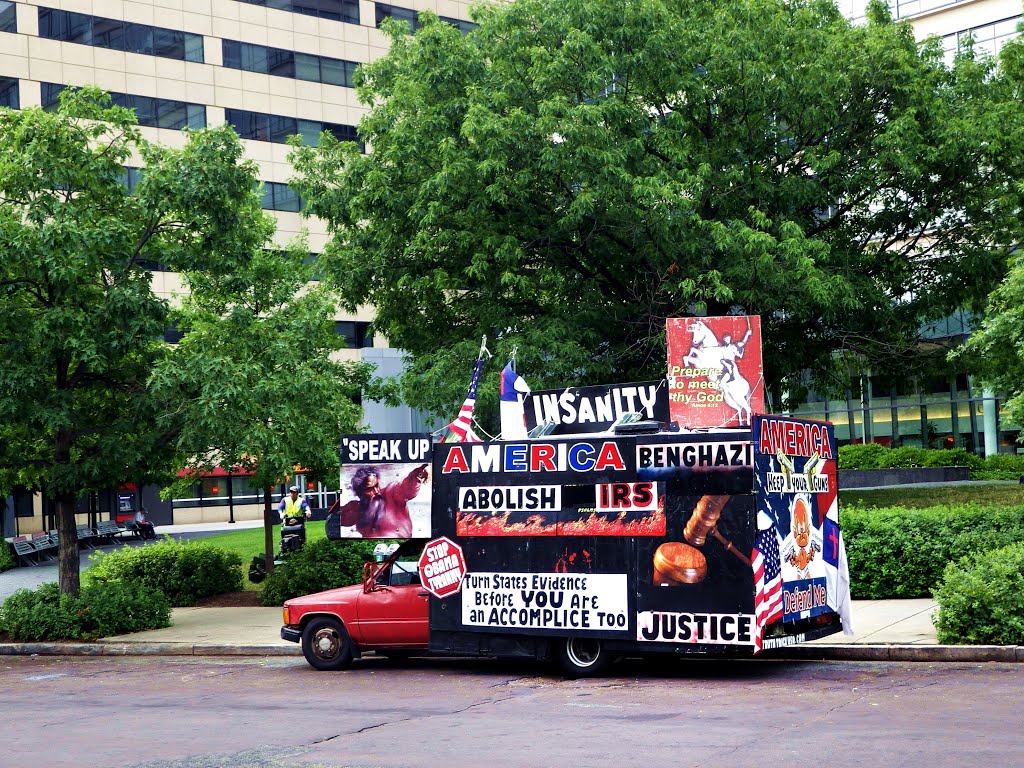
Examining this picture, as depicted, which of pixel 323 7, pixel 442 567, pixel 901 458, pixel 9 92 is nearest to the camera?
pixel 442 567

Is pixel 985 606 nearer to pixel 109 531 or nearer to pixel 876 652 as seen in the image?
pixel 876 652

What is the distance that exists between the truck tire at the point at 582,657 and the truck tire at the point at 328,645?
9.42 feet

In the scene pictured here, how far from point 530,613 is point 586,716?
2640mm

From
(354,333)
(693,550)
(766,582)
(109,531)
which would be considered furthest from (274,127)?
(766,582)

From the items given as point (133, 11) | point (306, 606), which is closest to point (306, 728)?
point (306, 606)

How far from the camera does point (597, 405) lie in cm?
1383

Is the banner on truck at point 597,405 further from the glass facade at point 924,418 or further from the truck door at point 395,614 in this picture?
the glass facade at point 924,418

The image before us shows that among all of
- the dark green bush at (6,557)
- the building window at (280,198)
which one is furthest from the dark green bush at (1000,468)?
the building window at (280,198)

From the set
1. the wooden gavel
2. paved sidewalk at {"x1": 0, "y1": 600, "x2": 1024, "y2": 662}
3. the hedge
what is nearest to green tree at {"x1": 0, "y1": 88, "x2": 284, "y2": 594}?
paved sidewalk at {"x1": 0, "y1": 600, "x2": 1024, "y2": 662}

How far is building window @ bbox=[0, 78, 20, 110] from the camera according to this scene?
50.1 meters

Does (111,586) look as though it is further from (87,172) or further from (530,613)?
(530,613)

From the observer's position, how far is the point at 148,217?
19328mm

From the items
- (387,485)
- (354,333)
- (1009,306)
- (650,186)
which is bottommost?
(387,485)

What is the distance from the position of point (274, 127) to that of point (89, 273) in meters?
39.9
